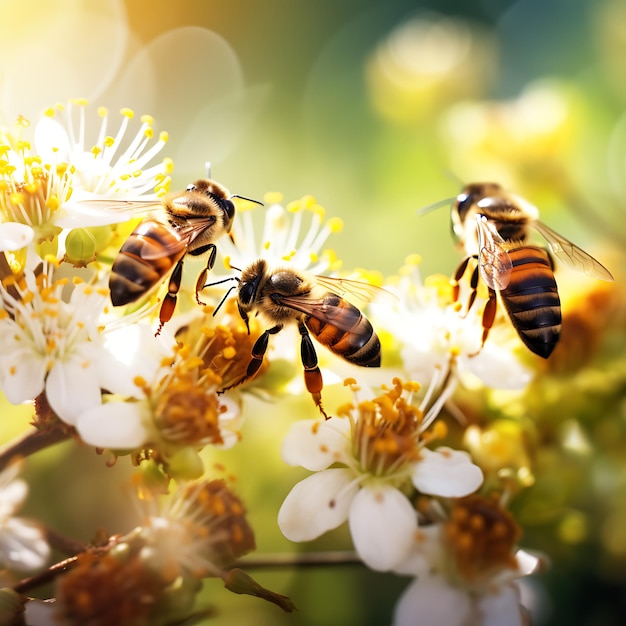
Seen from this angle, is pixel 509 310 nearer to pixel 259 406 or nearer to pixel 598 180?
pixel 259 406

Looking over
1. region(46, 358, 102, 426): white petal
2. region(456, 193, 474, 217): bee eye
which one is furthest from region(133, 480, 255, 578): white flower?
region(456, 193, 474, 217): bee eye

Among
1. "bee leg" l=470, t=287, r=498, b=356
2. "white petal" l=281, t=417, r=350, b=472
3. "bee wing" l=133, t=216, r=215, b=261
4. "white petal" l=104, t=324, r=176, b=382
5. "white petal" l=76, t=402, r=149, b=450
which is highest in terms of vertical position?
"bee leg" l=470, t=287, r=498, b=356

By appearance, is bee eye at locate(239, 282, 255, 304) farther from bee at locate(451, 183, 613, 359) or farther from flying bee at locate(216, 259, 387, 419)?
bee at locate(451, 183, 613, 359)

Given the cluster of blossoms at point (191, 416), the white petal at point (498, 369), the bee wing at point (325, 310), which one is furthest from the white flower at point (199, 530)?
the white petal at point (498, 369)

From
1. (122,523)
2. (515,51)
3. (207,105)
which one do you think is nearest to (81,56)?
(207,105)

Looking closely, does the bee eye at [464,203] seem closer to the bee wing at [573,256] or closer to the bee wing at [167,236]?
the bee wing at [573,256]

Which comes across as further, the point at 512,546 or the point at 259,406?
the point at 259,406

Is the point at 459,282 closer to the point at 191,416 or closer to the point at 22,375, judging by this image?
the point at 191,416
